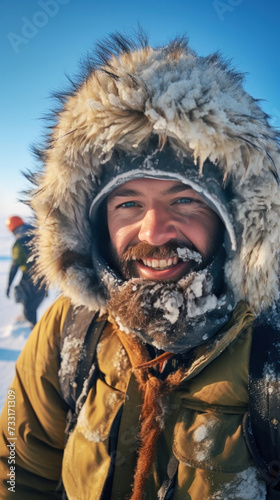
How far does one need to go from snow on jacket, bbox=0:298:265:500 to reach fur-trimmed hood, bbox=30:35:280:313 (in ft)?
0.81

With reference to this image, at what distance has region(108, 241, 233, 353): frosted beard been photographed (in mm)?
1090

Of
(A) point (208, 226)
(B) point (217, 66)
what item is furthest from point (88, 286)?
(B) point (217, 66)

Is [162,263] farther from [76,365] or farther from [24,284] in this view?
[24,284]

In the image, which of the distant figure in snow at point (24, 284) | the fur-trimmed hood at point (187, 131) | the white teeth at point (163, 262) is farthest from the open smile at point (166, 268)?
the distant figure in snow at point (24, 284)

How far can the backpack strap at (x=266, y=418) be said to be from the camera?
90 centimetres

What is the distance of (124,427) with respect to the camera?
111cm

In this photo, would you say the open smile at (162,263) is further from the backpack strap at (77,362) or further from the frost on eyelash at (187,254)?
the backpack strap at (77,362)

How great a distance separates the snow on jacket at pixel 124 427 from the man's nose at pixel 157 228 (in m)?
0.41

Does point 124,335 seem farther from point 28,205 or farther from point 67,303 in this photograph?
point 28,205

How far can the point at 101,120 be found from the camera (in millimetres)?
1141

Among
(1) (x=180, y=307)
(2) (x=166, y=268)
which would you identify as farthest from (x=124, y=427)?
(2) (x=166, y=268)

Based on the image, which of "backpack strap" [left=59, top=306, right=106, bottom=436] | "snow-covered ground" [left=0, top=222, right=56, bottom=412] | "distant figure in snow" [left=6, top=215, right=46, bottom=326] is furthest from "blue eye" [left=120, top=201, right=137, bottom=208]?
"distant figure in snow" [left=6, top=215, right=46, bottom=326]

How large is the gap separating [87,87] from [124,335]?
1.08 meters

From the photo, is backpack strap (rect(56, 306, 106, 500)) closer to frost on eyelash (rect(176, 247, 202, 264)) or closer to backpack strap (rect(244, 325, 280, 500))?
frost on eyelash (rect(176, 247, 202, 264))
